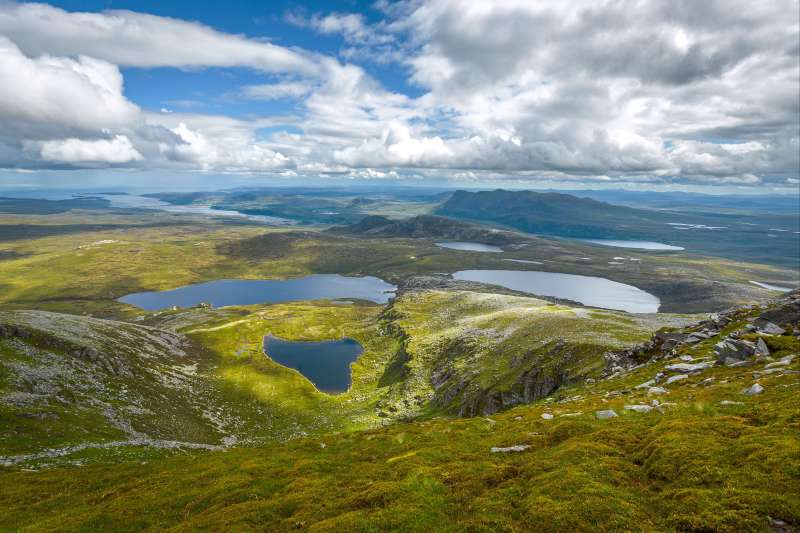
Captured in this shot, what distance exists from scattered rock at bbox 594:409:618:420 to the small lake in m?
124

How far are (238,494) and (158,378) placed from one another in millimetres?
101895

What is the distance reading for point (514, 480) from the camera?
25.4 metres

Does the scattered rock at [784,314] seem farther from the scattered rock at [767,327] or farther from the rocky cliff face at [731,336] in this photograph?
the scattered rock at [767,327]

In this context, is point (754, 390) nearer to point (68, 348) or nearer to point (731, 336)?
point (731, 336)

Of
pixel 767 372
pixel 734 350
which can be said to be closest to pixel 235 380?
pixel 734 350

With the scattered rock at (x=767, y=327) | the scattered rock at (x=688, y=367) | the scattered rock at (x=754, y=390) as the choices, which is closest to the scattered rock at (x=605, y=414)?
the scattered rock at (x=754, y=390)

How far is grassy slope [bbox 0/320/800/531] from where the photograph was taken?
19344 millimetres

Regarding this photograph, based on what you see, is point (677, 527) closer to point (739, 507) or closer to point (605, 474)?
point (739, 507)

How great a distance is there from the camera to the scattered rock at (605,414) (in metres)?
33.8

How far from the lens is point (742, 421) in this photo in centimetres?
2583

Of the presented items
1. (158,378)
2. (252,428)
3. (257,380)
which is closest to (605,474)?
(252,428)

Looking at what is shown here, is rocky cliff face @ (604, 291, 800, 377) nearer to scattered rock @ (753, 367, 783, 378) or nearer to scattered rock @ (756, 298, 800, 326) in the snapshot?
scattered rock @ (756, 298, 800, 326)

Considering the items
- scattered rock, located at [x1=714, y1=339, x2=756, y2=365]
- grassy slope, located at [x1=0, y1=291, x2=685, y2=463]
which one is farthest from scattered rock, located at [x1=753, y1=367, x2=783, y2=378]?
grassy slope, located at [x1=0, y1=291, x2=685, y2=463]

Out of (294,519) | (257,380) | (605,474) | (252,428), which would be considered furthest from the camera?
(257,380)
